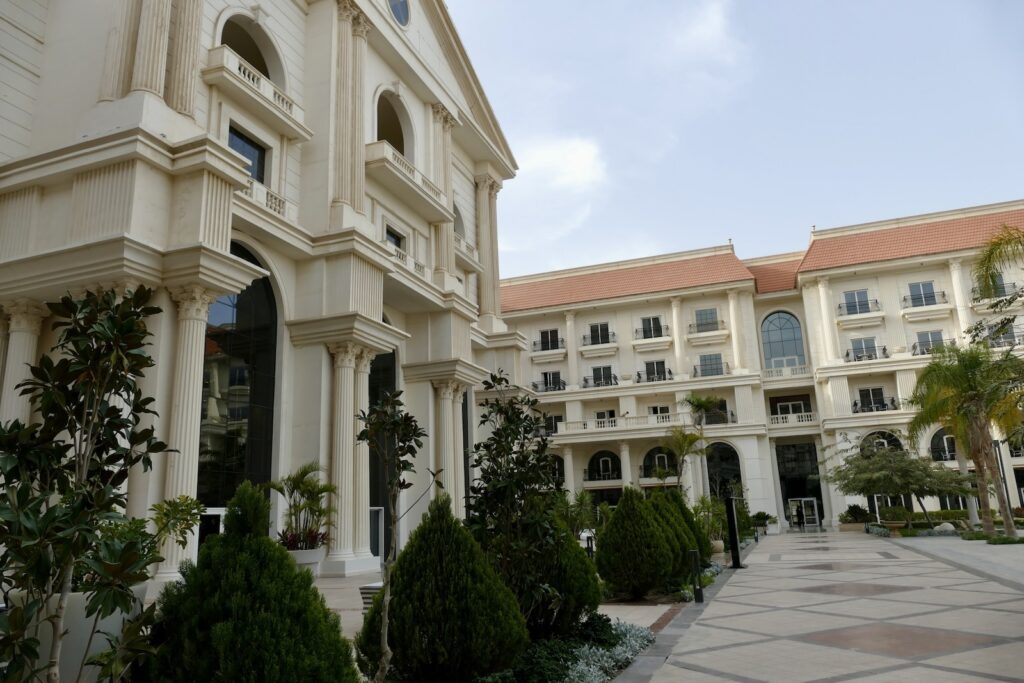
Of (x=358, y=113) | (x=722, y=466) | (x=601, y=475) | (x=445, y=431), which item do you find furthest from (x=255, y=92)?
(x=722, y=466)

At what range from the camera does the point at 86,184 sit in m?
11.6

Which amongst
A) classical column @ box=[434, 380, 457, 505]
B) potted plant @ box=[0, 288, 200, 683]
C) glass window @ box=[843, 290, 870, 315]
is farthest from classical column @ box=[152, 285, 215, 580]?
glass window @ box=[843, 290, 870, 315]

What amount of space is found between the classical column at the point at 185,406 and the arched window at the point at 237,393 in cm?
183

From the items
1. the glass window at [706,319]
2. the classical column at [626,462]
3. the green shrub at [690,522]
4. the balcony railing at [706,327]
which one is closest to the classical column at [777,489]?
the balcony railing at [706,327]

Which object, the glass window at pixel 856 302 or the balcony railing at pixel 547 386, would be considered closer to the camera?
the glass window at pixel 856 302

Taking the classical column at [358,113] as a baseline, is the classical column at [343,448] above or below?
below

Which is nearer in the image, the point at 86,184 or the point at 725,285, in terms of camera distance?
the point at 86,184

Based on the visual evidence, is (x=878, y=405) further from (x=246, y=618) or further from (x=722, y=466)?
(x=246, y=618)

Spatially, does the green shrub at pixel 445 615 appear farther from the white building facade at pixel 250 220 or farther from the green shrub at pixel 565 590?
the white building facade at pixel 250 220

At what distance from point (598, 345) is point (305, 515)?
3039cm

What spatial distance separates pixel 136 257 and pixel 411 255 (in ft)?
33.7

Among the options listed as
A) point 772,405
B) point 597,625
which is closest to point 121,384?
point 597,625

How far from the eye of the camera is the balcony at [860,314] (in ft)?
125

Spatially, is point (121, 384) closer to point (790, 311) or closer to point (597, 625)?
point (597, 625)
